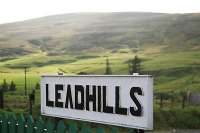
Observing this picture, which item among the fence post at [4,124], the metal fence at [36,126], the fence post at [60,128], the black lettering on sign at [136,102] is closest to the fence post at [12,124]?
the metal fence at [36,126]

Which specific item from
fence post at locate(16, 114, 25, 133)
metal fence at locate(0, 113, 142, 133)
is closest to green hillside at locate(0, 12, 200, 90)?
metal fence at locate(0, 113, 142, 133)

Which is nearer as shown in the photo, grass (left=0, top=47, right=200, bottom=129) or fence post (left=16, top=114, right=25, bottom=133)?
fence post (left=16, top=114, right=25, bottom=133)

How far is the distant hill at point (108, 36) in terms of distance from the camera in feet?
497

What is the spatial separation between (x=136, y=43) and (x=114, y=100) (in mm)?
147358

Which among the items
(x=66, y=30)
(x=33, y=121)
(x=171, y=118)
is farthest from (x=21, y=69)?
(x=33, y=121)

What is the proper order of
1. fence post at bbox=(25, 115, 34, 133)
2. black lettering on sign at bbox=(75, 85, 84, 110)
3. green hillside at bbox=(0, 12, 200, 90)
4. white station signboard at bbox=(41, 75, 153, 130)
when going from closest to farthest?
white station signboard at bbox=(41, 75, 153, 130) → black lettering on sign at bbox=(75, 85, 84, 110) → fence post at bbox=(25, 115, 34, 133) → green hillside at bbox=(0, 12, 200, 90)

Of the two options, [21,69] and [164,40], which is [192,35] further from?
[21,69]

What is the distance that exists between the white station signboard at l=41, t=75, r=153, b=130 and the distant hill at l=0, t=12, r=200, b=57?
12665 centimetres

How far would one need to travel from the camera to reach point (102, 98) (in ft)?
27.2

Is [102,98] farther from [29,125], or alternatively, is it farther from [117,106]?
[29,125]

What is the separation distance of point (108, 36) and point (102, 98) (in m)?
162

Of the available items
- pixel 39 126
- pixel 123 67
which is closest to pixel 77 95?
pixel 39 126

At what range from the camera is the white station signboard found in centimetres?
739

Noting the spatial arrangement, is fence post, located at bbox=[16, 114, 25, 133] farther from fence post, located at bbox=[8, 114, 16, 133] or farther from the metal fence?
fence post, located at bbox=[8, 114, 16, 133]
